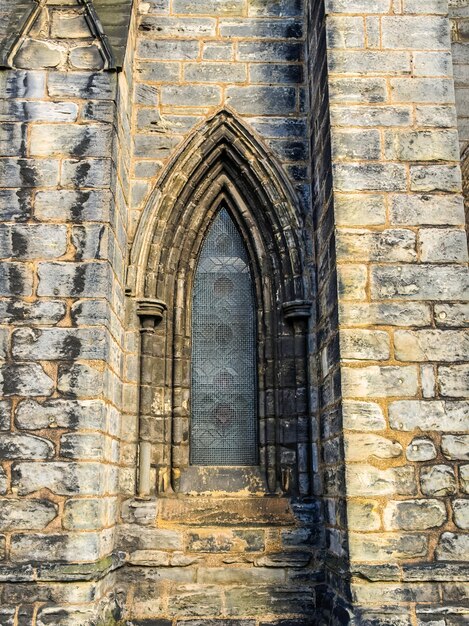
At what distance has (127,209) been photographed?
5.52 metres

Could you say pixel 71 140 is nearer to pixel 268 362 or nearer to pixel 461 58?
pixel 268 362

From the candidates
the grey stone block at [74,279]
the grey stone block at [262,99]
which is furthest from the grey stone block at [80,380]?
the grey stone block at [262,99]

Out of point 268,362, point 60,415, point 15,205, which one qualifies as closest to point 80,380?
point 60,415

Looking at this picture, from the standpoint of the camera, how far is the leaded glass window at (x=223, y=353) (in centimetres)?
546

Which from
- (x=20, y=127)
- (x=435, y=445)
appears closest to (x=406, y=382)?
(x=435, y=445)

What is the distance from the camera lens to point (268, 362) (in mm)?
5492

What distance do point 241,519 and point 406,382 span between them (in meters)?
1.65

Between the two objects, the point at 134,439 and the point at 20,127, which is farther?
the point at 134,439

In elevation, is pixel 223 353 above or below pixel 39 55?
below

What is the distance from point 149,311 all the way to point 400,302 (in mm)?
1892

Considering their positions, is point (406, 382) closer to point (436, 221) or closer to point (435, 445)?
point (435, 445)

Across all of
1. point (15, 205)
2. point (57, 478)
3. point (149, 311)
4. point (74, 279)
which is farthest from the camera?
point (149, 311)

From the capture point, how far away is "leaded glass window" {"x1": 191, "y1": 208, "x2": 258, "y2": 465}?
546 cm

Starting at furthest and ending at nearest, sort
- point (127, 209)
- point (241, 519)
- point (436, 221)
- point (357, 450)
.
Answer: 1. point (127, 209)
2. point (241, 519)
3. point (436, 221)
4. point (357, 450)
